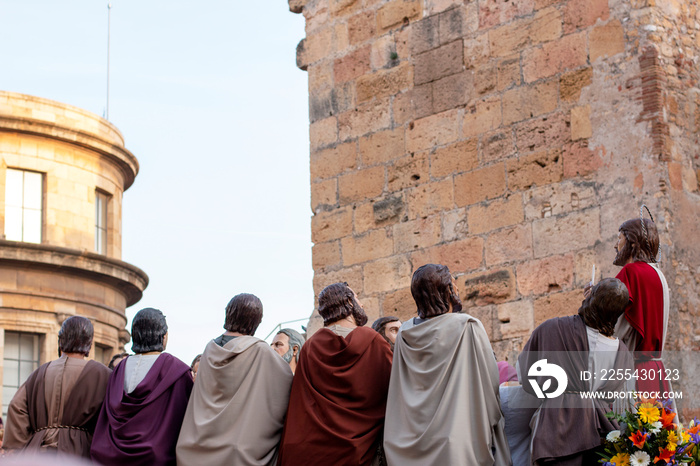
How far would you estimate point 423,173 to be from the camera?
9.15 m

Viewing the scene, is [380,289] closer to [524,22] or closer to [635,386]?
[524,22]

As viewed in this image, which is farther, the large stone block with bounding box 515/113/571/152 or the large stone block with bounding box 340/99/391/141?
the large stone block with bounding box 340/99/391/141

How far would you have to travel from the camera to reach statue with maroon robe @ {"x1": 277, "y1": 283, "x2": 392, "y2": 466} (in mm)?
6102

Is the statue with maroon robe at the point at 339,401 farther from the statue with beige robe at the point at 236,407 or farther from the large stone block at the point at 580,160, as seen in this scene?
the large stone block at the point at 580,160

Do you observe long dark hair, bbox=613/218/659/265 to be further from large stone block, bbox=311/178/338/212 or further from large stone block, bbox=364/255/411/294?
large stone block, bbox=311/178/338/212

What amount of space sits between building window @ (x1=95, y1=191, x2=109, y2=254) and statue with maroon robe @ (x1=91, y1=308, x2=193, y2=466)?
1969 centimetres

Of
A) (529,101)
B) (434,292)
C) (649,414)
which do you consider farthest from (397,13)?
(649,414)

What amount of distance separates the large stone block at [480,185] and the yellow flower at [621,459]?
3.46 metres

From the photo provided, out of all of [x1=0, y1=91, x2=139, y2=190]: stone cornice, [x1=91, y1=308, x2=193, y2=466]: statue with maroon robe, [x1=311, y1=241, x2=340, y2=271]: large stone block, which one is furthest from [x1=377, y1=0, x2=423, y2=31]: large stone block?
[x1=0, y1=91, x2=139, y2=190]: stone cornice

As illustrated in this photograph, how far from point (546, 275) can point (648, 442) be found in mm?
2922

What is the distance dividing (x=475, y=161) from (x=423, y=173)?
0.48 m

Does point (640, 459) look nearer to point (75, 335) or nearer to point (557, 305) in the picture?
point (557, 305)

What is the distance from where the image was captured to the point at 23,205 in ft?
82.3

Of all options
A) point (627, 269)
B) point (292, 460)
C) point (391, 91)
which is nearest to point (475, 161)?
point (391, 91)
